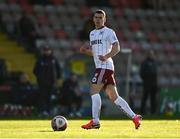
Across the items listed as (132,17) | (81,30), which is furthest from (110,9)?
(81,30)

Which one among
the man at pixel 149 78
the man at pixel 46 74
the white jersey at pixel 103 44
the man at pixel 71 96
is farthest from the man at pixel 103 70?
the man at pixel 149 78

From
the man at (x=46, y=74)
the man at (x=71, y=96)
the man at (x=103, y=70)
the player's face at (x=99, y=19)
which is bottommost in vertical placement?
the man at (x=71, y=96)

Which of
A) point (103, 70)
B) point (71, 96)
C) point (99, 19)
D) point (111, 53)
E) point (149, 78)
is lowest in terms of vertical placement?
point (71, 96)

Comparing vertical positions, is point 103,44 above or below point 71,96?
above

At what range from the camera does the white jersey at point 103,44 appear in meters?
14.6

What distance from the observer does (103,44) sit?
14742 mm

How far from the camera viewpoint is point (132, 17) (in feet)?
106

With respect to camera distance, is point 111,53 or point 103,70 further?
point 103,70

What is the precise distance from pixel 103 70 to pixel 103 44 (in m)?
0.54

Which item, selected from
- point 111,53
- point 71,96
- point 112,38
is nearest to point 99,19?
point 112,38

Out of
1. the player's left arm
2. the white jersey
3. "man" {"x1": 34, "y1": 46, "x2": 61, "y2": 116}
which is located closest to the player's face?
the white jersey

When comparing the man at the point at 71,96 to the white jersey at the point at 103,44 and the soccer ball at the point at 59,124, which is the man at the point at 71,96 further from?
the soccer ball at the point at 59,124

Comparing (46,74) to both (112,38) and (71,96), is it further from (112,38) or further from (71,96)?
(112,38)

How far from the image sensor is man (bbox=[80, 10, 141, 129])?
14453mm
